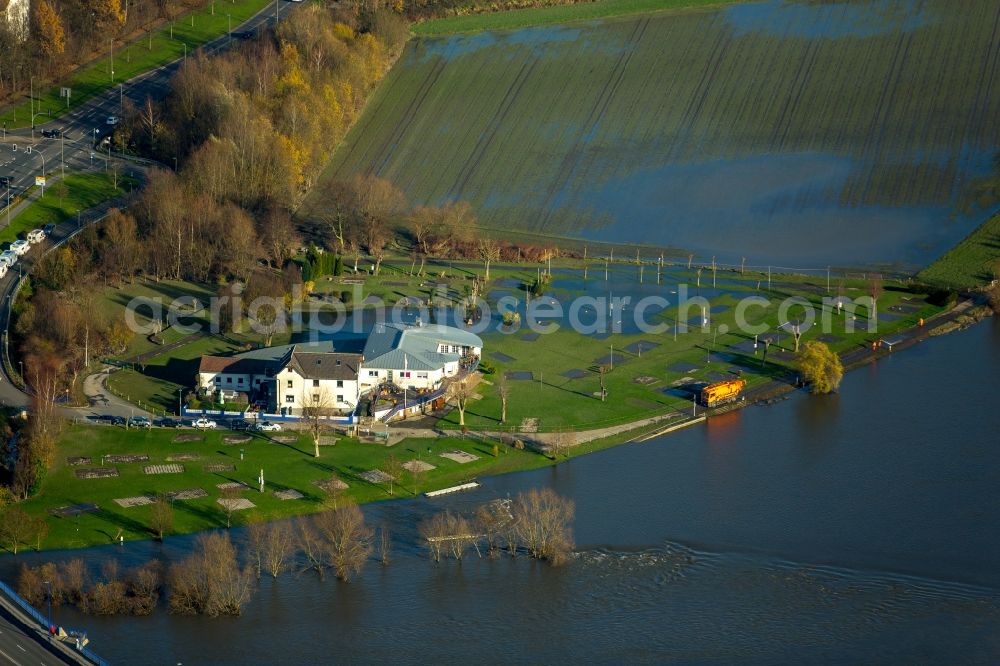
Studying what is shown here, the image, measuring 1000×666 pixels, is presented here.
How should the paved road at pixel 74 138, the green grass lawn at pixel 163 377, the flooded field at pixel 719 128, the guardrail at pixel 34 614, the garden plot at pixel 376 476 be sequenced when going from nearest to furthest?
the guardrail at pixel 34 614 < the garden plot at pixel 376 476 < the green grass lawn at pixel 163 377 < the flooded field at pixel 719 128 < the paved road at pixel 74 138

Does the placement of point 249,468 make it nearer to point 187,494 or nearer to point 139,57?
point 187,494

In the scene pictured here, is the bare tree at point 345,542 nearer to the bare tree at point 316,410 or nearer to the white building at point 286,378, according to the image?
the bare tree at point 316,410

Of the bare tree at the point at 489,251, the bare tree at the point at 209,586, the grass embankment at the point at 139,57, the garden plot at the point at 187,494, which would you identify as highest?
the grass embankment at the point at 139,57

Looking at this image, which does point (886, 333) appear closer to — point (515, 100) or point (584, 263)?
point (584, 263)

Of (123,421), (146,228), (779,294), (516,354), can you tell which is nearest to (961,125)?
(779,294)

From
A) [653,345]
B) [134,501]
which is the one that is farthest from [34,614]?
[653,345]

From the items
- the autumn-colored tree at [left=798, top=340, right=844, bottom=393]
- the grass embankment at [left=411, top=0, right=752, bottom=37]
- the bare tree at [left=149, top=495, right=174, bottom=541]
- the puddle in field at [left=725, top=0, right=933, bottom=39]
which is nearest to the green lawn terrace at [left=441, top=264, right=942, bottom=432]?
the autumn-colored tree at [left=798, top=340, right=844, bottom=393]

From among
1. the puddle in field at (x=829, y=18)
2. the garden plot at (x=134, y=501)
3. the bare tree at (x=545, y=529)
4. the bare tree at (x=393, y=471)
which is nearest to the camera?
the bare tree at (x=545, y=529)

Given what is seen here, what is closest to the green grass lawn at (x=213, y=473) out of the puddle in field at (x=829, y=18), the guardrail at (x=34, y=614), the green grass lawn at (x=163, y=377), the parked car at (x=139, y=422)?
the parked car at (x=139, y=422)
